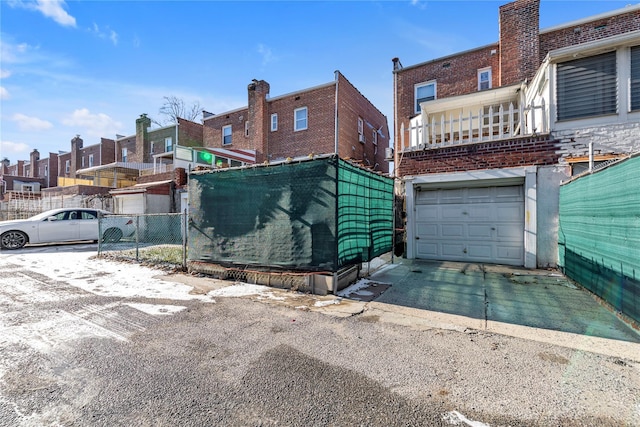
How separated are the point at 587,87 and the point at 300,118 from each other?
13.0 metres

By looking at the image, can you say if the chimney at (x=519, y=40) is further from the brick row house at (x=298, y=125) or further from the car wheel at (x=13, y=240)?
the car wheel at (x=13, y=240)

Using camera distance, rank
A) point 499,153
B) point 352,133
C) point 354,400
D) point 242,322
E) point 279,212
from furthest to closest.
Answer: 1. point 352,133
2. point 499,153
3. point 279,212
4. point 242,322
5. point 354,400

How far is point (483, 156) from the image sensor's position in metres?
7.96

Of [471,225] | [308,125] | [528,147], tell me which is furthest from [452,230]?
[308,125]

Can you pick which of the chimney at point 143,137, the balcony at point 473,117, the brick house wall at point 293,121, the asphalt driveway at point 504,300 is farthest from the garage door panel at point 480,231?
the chimney at point 143,137

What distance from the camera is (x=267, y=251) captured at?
582 cm

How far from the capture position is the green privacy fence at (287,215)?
528 centimetres

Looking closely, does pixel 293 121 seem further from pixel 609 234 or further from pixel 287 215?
pixel 609 234

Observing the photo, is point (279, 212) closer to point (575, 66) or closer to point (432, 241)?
point (432, 241)

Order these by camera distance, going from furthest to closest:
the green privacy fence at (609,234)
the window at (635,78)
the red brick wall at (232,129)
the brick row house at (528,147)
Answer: the red brick wall at (232,129)
the brick row house at (528,147)
the window at (635,78)
the green privacy fence at (609,234)

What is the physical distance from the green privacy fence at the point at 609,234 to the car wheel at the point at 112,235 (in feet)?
45.5

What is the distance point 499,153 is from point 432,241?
3008 millimetres

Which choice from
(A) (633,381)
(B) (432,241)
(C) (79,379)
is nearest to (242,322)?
(C) (79,379)

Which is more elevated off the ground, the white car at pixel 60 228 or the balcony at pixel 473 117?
the balcony at pixel 473 117
